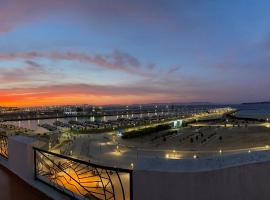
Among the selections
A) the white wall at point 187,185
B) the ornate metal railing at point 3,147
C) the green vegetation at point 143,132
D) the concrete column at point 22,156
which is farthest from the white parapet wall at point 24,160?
the green vegetation at point 143,132

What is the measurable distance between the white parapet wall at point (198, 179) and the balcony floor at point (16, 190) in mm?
1459

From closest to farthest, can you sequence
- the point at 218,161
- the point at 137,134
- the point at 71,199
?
1. the point at 218,161
2. the point at 71,199
3. the point at 137,134

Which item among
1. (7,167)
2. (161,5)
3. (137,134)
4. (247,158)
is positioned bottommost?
(137,134)

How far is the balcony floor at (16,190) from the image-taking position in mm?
3654

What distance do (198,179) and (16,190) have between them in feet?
8.10

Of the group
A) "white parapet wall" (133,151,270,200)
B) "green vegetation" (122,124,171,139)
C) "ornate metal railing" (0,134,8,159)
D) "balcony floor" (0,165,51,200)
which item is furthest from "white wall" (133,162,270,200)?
Answer: "green vegetation" (122,124,171,139)

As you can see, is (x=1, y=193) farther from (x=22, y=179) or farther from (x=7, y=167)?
(x=7, y=167)

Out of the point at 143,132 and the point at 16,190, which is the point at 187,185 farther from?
the point at 143,132

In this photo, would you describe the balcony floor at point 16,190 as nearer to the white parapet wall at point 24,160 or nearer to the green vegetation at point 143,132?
the white parapet wall at point 24,160

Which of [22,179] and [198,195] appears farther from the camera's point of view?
[22,179]

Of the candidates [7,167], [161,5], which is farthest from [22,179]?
[161,5]

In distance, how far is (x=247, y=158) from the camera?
3295mm

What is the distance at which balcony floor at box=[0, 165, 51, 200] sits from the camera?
3.65 metres

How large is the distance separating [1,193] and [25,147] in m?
0.70
